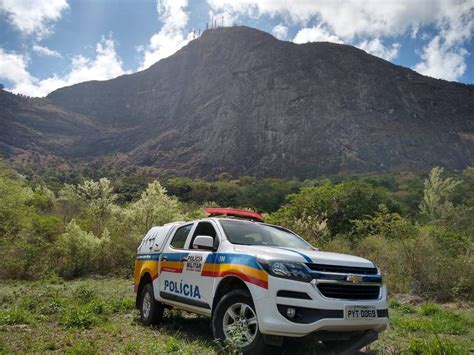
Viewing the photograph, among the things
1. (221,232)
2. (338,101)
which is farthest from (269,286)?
(338,101)

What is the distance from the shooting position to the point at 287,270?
5043 millimetres

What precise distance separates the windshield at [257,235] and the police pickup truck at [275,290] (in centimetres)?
2

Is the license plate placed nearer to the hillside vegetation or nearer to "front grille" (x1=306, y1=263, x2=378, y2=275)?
"front grille" (x1=306, y1=263, x2=378, y2=275)

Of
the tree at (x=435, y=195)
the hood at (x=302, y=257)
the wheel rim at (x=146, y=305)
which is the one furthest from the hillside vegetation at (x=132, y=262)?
the hood at (x=302, y=257)

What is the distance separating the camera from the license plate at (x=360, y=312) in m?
4.95

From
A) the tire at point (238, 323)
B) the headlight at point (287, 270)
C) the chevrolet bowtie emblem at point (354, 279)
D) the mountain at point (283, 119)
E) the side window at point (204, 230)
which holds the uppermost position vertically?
the mountain at point (283, 119)

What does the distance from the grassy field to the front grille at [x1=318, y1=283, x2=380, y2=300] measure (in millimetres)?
754

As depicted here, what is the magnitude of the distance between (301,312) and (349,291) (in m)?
0.72

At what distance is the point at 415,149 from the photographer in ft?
391

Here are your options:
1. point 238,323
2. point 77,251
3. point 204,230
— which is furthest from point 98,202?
point 238,323

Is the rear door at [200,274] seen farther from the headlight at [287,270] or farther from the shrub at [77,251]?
the shrub at [77,251]

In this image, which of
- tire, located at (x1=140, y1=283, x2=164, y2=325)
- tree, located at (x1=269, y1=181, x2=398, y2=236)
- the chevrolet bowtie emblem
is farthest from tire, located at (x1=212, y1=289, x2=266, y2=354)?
tree, located at (x1=269, y1=181, x2=398, y2=236)

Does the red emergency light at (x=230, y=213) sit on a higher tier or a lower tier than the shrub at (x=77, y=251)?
higher

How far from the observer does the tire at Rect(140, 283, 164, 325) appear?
25.2 ft
